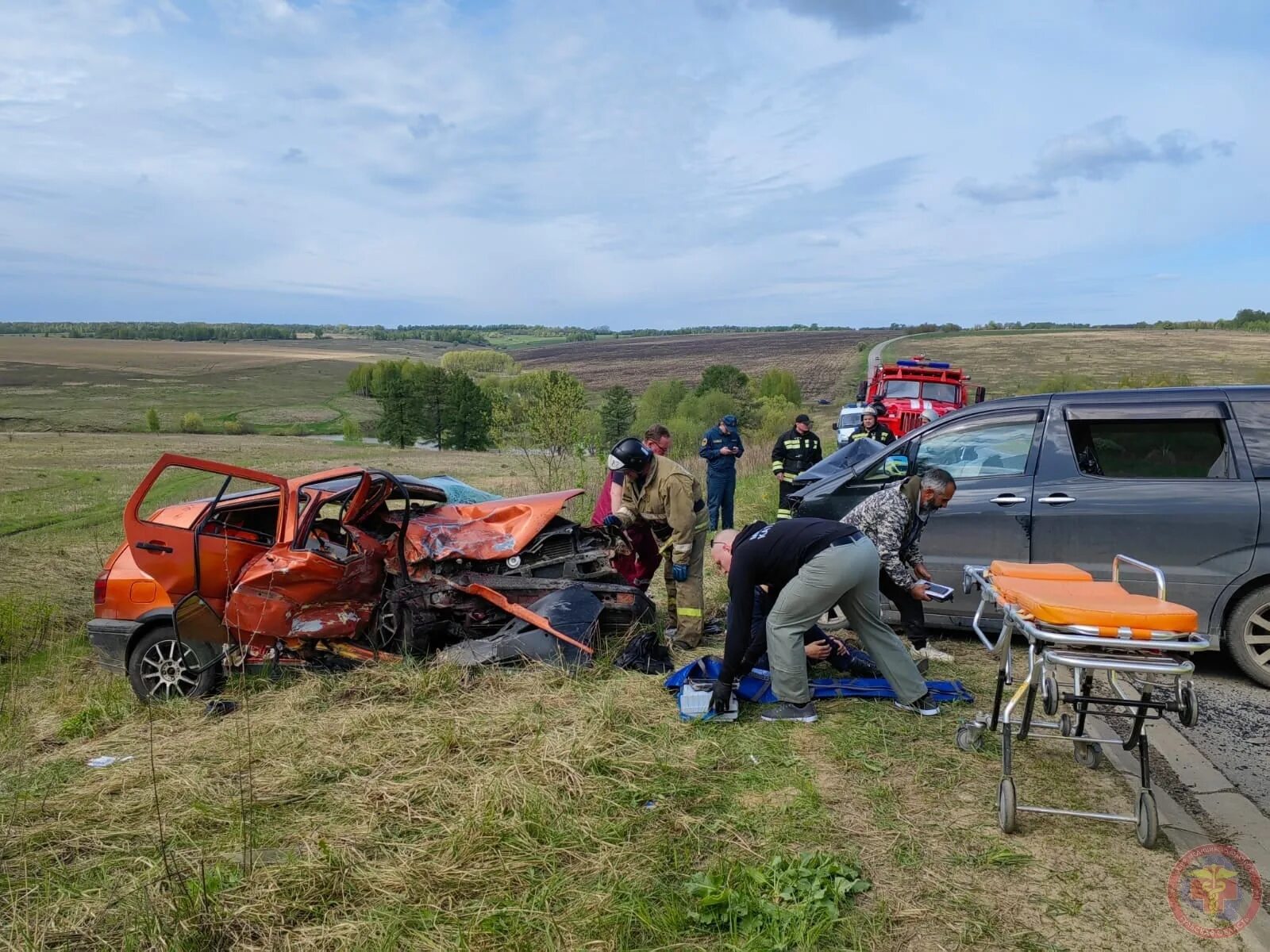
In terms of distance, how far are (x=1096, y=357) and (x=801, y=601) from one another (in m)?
55.7

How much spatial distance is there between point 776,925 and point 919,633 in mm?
3227

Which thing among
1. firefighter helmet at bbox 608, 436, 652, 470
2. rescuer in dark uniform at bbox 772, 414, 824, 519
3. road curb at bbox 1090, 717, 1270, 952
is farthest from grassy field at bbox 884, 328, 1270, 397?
firefighter helmet at bbox 608, 436, 652, 470

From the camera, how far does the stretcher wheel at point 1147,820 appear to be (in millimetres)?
3316

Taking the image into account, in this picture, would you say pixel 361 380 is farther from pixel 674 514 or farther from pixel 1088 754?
pixel 1088 754

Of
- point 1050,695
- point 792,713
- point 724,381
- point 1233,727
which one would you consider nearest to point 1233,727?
point 1233,727

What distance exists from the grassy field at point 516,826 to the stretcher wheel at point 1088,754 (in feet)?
0.20

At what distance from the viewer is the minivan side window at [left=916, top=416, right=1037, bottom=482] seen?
6.18 metres

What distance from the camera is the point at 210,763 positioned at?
14.0 ft

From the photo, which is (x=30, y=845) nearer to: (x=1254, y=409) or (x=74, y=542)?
(x=1254, y=409)

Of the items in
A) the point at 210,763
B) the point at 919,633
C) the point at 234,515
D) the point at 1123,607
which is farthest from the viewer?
the point at 234,515

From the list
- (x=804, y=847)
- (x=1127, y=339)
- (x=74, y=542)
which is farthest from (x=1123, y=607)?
(x=1127, y=339)

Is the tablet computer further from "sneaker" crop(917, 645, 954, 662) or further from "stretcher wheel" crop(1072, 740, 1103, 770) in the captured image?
"stretcher wheel" crop(1072, 740, 1103, 770)

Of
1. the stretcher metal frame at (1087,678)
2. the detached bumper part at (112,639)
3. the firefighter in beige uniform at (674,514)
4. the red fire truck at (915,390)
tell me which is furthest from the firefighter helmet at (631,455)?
the red fire truck at (915,390)

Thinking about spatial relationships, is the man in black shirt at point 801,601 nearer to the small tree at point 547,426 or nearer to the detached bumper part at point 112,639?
the detached bumper part at point 112,639
